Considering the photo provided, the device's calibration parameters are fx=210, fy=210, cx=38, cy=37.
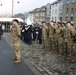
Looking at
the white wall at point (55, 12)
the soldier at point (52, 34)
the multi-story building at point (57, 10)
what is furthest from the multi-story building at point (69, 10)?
the soldier at point (52, 34)

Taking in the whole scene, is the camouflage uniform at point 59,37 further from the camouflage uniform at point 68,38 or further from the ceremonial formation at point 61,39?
the camouflage uniform at point 68,38

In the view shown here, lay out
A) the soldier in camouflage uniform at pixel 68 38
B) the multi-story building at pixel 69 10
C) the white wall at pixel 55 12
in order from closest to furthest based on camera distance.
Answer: the soldier in camouflage uniform at pixel 68 38, the multi-story building at pixel 69 10, the white wall at pixel 55 12

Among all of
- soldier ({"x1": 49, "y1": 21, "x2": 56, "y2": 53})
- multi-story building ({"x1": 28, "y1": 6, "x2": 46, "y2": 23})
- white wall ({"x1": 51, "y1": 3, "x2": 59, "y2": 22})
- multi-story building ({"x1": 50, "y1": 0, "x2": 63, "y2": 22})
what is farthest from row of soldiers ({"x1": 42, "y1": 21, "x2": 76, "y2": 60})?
multi-story building ({"x1": 28, "y1": 6, "x2": 46, "y2": 23})

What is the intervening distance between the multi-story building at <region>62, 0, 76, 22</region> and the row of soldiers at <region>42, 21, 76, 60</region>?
44.7 metres

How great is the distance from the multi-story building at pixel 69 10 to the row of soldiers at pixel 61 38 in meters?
44.7

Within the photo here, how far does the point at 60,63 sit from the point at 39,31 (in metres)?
7.78

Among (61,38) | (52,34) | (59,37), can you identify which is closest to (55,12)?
(52,34)

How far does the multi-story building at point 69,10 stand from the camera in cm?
5672

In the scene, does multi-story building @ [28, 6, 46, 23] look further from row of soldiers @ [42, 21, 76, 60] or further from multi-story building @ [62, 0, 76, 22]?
row of soldiers @ [42, 21, 76, 60]

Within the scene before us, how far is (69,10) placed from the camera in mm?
60125

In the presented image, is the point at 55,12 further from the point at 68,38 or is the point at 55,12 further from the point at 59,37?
the point at 68,38

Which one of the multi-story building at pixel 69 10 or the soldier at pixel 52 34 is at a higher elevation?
the multi-story building at pixel 69 10

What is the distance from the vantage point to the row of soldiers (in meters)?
9.98

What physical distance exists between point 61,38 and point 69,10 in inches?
1986
